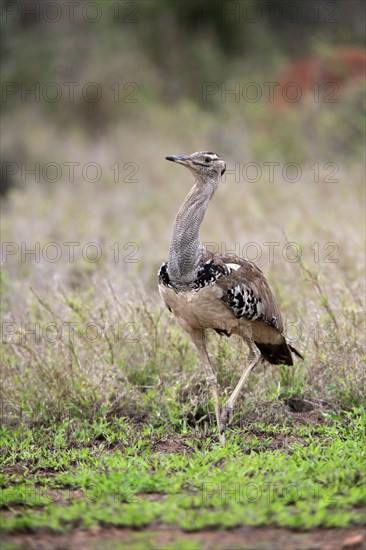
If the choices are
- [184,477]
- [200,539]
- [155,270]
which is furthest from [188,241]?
[155,270]

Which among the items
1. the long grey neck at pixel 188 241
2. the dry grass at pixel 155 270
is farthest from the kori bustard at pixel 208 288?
the dry grass at pixel 155 270

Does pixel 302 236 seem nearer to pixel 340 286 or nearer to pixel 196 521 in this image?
pixel 340 286

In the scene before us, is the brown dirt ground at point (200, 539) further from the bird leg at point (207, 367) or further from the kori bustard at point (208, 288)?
the bird leg at point (207, 367)

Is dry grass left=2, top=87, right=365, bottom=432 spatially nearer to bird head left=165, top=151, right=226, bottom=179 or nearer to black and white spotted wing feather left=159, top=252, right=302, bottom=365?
black and white spotted wing feather left=159, top=252, right=302, bottom=365

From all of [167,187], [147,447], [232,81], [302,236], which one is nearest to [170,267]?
[147,447]

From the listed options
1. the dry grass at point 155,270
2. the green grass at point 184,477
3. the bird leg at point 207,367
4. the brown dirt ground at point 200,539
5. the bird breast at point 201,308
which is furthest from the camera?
the dry grass at point 155,270

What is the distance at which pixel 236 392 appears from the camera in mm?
5285

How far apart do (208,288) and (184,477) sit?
111 centimetres

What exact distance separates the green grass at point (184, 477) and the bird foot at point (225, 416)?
82mm

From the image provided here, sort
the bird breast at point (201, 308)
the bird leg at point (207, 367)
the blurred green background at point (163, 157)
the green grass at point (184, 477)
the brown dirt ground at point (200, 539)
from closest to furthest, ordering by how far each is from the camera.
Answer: the brown dirt ground at point (200, 539) → the green grass at point (184, 477) → the bird breast at point (201, 308) → the bird leg at point (207, 367) → the blurred green background at point (163, 157)

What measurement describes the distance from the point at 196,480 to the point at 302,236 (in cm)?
479

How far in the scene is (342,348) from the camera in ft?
19.1

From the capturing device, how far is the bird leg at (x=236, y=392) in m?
5.19

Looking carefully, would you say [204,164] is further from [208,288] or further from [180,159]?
[208,288]
